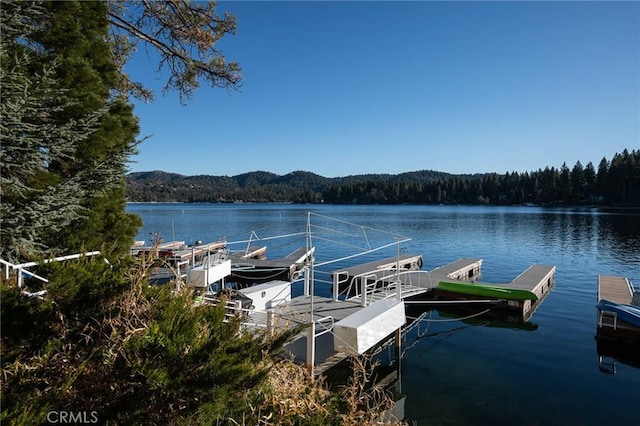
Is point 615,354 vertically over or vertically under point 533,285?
under

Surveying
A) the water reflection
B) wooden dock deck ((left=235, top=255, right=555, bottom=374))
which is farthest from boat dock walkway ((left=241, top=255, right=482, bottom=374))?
the water reflection

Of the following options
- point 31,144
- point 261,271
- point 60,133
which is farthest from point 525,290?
point 31,144

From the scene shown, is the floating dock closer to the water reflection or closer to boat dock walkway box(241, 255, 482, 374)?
the water reflection

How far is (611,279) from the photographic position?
675 inches

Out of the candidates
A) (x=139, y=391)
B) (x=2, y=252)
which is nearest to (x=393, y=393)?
(x=139, y=391)

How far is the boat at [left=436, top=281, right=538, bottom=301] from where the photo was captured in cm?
1436

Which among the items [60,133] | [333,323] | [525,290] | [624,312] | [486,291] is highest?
[60,133]

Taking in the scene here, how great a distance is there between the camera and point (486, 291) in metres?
15.0

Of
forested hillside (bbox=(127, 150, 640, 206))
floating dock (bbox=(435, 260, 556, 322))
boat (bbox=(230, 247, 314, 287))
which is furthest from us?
forested hillside (bbox=(127, 150, 640, 206))

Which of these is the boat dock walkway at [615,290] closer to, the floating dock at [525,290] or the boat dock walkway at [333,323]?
the floating dock at [525,290]

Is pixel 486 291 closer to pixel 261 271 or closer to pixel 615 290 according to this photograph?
pixel 615 290

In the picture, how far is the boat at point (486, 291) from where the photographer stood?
14.4 metres

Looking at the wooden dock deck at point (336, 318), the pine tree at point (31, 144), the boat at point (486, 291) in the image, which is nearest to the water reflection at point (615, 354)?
the boat at point (486, 291)

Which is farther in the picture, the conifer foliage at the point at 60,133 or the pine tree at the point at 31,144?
the conifer foliage at the point at 60,133
